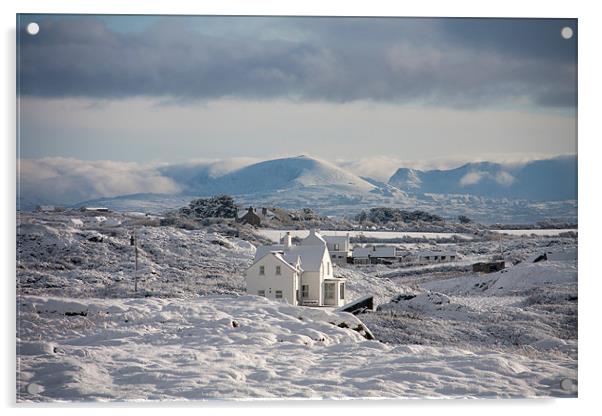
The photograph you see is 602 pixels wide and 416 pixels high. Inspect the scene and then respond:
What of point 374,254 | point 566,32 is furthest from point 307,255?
point 566,32

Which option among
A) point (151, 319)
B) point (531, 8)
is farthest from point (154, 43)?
point (531, 8)

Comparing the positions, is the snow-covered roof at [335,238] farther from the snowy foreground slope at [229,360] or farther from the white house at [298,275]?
the snowy foreground slope at [229,360]

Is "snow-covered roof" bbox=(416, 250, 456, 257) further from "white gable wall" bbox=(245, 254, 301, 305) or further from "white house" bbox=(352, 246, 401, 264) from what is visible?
"white gable wall" bbox=(245, 254, 301, 305)

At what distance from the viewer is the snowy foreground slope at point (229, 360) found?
10008 mm

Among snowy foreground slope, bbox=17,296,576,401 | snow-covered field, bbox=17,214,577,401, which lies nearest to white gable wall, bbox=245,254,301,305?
snow-covered field, bbox=17,214,577,401

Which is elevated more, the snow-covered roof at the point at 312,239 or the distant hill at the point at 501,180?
the distant hill at the point at 501,180

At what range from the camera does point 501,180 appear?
450 inches

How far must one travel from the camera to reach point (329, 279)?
12.1 m

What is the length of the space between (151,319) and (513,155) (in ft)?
17.7

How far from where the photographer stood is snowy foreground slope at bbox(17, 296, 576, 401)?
32.8ft

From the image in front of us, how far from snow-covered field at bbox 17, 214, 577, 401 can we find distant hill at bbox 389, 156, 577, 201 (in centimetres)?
81

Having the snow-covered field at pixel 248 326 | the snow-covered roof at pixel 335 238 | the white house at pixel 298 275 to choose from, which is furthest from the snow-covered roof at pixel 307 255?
the snow-covered field at pixel 248 326
